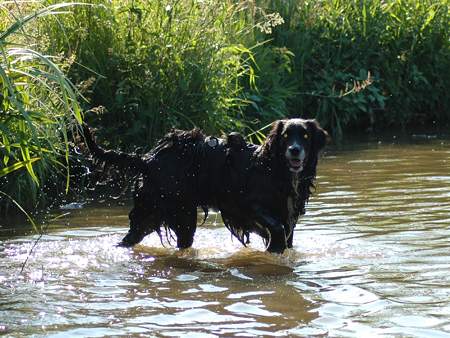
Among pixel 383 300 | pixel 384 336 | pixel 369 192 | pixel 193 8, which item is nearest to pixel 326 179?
pixel 369 192

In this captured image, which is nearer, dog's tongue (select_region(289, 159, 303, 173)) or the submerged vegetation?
dog's tongue (select_region(289, 159, 303, 173))

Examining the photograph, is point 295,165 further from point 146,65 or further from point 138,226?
point 146,65

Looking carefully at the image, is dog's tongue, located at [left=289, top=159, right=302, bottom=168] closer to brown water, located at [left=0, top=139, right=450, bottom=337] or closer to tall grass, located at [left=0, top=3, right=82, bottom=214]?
brown water, located at [left=0, top=139, right=450, bottom=337]

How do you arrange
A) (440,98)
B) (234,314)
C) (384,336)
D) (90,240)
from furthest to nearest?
(440,98)
(90,240)
(234,314)
(384,336)

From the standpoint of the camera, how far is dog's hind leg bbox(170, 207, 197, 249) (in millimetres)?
6992

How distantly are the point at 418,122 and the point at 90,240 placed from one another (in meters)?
7.53

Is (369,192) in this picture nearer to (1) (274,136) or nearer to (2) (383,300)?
(1) (274,136)

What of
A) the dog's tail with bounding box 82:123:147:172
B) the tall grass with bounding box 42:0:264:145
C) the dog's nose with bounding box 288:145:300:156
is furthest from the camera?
the tall grass with bounding box 42:0:264:145

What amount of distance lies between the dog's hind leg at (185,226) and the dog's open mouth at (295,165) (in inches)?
32.3

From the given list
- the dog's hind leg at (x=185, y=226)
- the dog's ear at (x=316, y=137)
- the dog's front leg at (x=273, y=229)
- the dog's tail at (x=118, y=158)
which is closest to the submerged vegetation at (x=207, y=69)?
the dog's tail at (x=118, y=158)

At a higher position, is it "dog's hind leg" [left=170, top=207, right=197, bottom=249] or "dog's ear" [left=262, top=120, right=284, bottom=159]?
"dog's ear" [left=262, top=120, right=284, bottom=159]

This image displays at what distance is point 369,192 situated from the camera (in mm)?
8922

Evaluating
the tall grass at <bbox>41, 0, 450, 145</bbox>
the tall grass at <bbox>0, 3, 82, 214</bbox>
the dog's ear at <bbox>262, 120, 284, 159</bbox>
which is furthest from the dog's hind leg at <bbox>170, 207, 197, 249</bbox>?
the tall grass at <bbox>41, 0, 450, 145</bbox>

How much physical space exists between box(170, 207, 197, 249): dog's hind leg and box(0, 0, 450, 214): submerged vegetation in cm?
103
